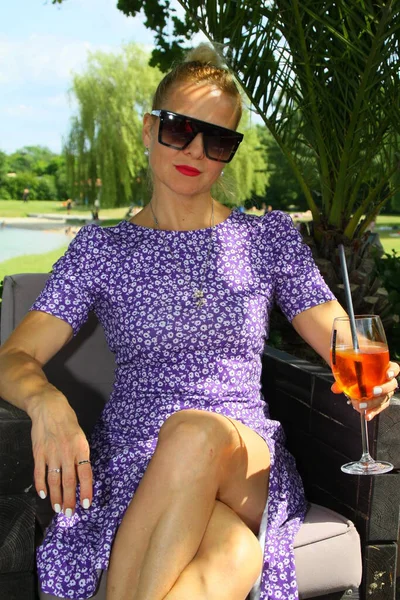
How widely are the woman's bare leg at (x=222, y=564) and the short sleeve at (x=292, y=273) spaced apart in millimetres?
701

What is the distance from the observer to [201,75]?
2.12m

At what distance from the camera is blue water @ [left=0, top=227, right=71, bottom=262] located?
1747 centimetres

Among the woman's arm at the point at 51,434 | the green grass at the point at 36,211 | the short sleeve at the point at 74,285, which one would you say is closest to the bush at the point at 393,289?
the short sleeve at the point at 74,285

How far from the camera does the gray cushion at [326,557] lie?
1676 millimetres

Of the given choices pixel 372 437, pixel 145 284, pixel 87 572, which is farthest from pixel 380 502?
pixel 145 284

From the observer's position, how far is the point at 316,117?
343cm

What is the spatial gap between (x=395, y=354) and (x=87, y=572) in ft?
9.64

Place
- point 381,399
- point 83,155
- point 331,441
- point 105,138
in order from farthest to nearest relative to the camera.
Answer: point 83,155 < point 105,138 < point 331,441 < point 381,399

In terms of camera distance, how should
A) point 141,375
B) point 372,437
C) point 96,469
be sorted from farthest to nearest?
point 141,375 < point 96,469 < point 372,437

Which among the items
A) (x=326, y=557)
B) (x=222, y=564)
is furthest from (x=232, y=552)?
(x=326, y=557)

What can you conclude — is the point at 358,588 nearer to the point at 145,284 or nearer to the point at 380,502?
the point at 380,502

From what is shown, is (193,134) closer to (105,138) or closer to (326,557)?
(326,557)

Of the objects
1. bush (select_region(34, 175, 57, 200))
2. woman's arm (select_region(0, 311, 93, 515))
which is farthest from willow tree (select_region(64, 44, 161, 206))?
woman's arm (select_region(0, 311, 93, 515))

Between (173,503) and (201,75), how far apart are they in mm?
1256
